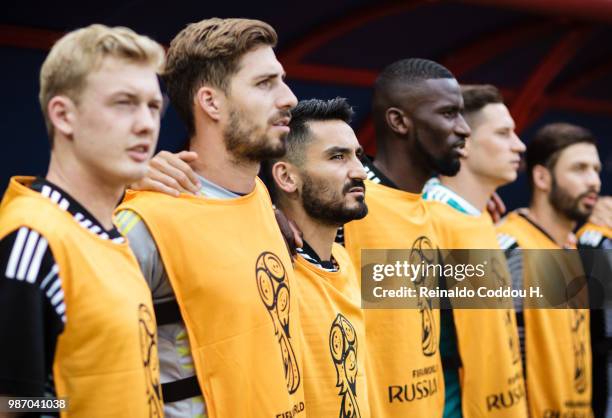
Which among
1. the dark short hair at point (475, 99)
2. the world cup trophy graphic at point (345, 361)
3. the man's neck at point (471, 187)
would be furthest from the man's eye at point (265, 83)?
the dark short hair at point (475, 99)

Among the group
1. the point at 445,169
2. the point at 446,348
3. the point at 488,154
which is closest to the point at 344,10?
the point at 488,154

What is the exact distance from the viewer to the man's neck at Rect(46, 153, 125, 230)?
86.9 inches

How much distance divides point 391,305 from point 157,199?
1.25 m

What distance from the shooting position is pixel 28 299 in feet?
6.48

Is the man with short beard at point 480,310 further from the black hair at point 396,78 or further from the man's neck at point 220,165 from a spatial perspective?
the man's neck at point 220,165

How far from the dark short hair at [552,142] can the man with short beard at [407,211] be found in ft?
4.55

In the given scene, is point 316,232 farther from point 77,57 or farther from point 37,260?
point 37,260

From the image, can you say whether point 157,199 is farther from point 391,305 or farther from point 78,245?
point 391,305

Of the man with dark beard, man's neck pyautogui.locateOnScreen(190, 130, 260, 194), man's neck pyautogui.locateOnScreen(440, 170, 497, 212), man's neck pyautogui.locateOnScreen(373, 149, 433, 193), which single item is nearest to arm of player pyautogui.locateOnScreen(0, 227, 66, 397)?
man's neck pyautogui.locateOnScreen(190, 130, 260, 194)

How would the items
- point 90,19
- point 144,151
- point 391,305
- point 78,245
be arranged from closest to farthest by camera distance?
point 78,245 < point 144,151 < point 391,305 < point 90,19

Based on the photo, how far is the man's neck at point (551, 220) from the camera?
5133 millimetres

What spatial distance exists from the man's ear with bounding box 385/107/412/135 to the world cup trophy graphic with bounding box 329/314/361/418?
1.03m

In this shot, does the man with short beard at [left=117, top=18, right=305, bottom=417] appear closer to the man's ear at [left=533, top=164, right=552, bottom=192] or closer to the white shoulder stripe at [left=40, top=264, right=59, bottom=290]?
the white shoulder stripe at [left=40, top=264, right=59, bottom=290]

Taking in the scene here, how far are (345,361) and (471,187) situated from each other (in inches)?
63.6
